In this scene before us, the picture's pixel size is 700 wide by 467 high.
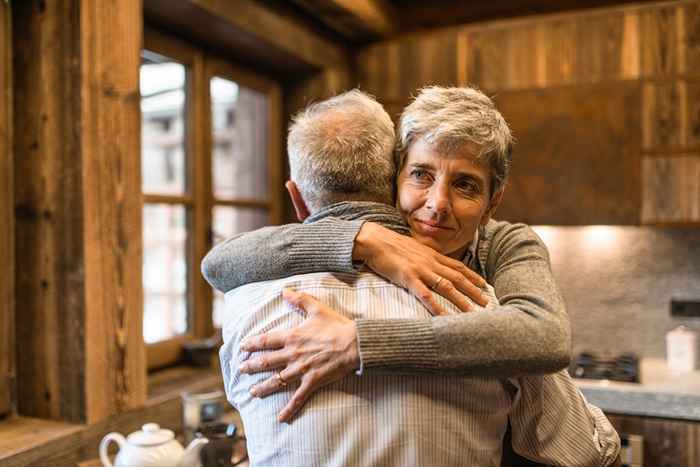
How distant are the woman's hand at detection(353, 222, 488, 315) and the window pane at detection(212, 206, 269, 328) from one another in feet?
6.40

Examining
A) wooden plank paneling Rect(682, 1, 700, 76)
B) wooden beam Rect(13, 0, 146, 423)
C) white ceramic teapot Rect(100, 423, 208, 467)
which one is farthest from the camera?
wooden plank paneling Rect(682, 1, 700, 76)

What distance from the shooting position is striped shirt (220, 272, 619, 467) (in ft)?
3.14

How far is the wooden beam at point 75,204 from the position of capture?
178cm

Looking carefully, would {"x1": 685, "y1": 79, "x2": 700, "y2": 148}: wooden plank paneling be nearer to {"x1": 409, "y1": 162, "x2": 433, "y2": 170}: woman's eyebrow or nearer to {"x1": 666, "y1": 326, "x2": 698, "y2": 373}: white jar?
{"x1": 666, "y1": 326, "x2": 698, "y2": 373}: white jar

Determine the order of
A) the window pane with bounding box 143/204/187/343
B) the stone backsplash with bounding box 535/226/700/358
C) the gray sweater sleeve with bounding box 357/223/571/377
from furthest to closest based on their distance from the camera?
the window pane with bounding box 143/204/187/343 < the stone backsplash with bounding box 535/226/700/358 < the gray sweater sleeve with bounding box 357/223/571/377

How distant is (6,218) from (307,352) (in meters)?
1.27

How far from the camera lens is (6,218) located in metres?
1.86

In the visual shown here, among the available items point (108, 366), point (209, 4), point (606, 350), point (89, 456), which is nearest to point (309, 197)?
point (108, 366)

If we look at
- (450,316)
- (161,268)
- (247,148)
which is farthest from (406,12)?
(450,316)

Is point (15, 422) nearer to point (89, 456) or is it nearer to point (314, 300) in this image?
point (89, 456)

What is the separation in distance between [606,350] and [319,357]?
2.62 meters

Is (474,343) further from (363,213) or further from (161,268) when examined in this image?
(161,268)

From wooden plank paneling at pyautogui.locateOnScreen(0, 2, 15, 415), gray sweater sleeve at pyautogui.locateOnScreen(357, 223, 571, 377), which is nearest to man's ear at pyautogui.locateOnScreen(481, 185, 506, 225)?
gray sweater sleeve at pyautogui.locateOnScreen(357, 223, 571, 377)

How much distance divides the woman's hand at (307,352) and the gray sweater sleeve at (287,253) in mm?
64
